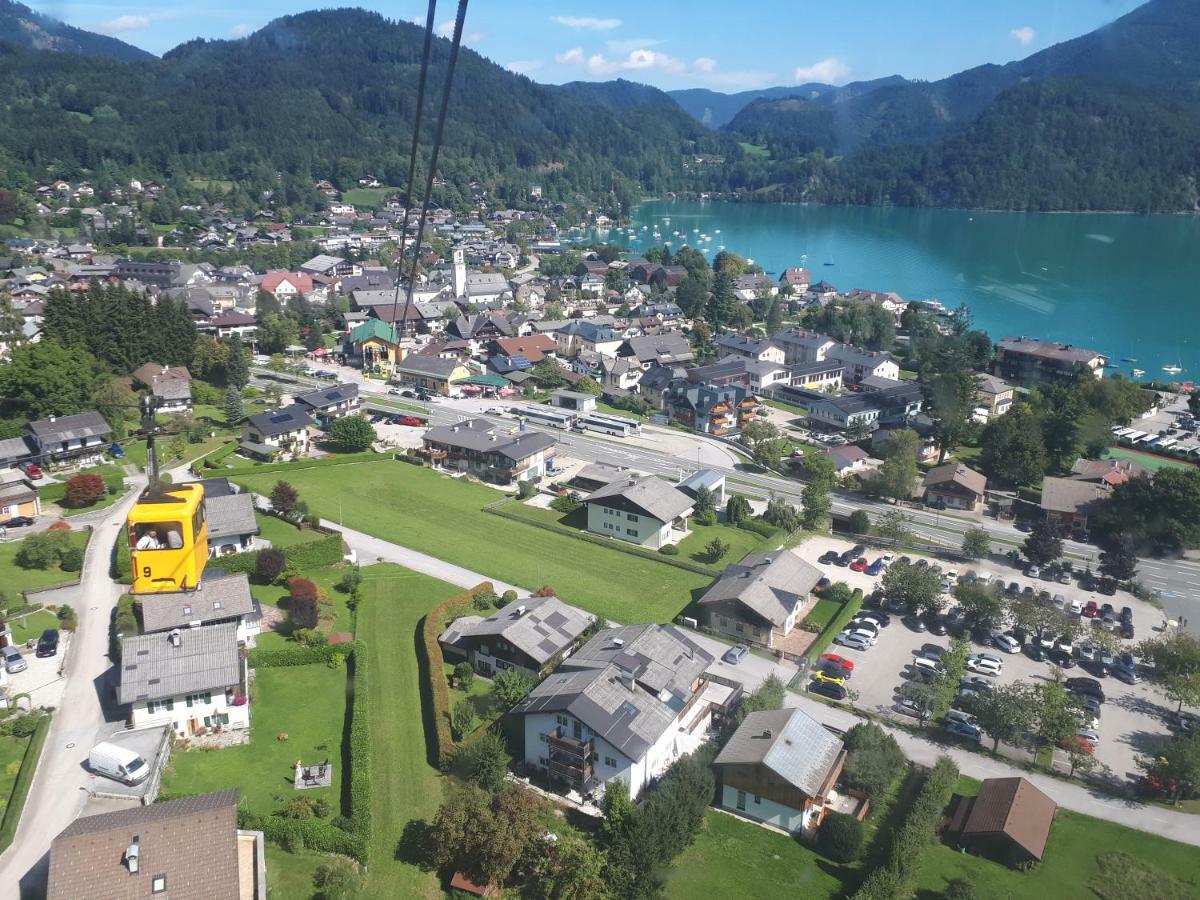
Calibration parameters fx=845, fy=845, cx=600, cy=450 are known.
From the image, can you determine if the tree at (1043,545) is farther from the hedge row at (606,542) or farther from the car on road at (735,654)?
the car on road at (735,654)

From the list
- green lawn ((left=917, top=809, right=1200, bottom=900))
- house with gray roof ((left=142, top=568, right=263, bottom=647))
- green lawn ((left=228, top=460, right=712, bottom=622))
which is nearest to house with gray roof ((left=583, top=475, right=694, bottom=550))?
green lawn ((left=228, top=460, right=712, bottom=622))

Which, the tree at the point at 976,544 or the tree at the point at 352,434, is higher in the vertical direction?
the tree at the point at 976,544

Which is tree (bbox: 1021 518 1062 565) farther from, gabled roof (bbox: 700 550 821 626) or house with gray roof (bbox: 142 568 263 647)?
house with gray roof (bbox: 142 568 263 647)

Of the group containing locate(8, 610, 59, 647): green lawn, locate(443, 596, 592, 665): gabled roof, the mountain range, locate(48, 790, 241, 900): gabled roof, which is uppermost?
the mountain range

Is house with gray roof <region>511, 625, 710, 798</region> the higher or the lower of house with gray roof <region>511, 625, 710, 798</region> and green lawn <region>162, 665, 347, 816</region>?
the higher

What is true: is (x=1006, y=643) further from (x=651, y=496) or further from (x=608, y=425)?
(x=608, y=425)

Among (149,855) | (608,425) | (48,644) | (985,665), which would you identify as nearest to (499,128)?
(608,425)

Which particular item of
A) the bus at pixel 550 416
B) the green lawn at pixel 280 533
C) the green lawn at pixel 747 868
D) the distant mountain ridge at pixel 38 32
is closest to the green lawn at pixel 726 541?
the green lawn at pixel 747 868
